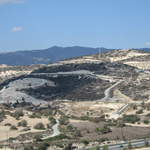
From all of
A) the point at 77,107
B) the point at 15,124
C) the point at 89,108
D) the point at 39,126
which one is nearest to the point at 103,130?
the point at 39,126

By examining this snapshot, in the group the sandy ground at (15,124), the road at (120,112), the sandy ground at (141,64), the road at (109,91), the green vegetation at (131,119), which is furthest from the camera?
the sandy ground at (141,64)

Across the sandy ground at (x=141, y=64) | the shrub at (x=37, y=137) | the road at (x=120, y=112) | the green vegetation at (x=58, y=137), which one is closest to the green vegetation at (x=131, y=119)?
the road at (x=120, y=112)

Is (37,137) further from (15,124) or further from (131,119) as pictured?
(131,119)

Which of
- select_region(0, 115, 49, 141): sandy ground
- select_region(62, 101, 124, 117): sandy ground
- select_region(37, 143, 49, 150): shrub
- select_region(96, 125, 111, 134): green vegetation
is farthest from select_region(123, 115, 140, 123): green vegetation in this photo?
select_region(37, 143, 49, 150): shrub

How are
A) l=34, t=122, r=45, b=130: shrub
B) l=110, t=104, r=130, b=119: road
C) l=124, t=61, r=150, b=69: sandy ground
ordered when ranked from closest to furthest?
l=34, t=122, r=45, b=130: shrub < l=110, t=104, r=130, b=119: road < l=124, t=61, r=150, b=69: sandy ground

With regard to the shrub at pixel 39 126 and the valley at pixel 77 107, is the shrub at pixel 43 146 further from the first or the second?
the shrub at pixel 39 126

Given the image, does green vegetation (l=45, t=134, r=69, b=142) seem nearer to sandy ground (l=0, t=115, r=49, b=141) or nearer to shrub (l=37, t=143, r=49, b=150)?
shrub (l=37, t=143, r=49, b=150)

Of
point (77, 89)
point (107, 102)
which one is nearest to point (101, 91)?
point (77, 89)

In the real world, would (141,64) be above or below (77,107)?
above

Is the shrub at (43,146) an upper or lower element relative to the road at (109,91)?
upper

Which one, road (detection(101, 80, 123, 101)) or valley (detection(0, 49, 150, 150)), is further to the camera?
road (detection(101, 80, 123, 101))

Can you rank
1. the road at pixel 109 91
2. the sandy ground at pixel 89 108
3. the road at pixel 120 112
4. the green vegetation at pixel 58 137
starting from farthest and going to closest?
1. the road at pixel 109 91
2. the sandy ground at pixel 89 108
3. the road at pixel 120 112
4. the green vegetation at pixel 58 137

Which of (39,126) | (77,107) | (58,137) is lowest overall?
(77,107)

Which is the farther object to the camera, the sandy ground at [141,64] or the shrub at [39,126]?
the sandy ground at [141,64]
